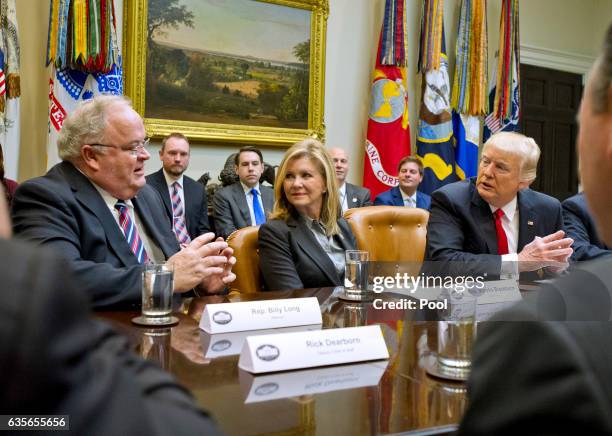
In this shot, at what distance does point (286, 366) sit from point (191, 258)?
92cm

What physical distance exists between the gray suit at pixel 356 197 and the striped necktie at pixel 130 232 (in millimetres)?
3848

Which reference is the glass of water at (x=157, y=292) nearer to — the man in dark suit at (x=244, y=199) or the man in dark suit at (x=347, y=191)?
the man in dark suit at (x=244, y=199)

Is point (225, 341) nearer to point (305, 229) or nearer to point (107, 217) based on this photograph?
point (107, 217)

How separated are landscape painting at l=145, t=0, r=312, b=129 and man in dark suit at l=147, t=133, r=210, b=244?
0.63 m

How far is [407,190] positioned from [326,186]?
358 centimetres

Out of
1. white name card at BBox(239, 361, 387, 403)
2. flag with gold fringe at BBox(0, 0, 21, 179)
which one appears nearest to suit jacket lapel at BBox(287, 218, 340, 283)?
white name card at BBox(239, 361, 387, 403)

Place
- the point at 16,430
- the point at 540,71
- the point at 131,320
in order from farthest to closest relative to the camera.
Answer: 1. the point at 540,71
2. the point at 131,320
3. the point at 16,430

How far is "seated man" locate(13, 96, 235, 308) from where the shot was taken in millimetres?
2053

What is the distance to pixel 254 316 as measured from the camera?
66.4 inches

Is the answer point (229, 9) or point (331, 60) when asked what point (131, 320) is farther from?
point (331, 60)

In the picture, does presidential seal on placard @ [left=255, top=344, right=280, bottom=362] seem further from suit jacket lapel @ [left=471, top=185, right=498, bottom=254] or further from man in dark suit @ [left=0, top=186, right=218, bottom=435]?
suit jacket lapel @ [left=471, top=185, right=498, bottom=254]

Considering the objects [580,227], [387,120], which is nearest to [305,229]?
[580,227]

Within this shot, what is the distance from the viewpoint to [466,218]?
10.0 ft

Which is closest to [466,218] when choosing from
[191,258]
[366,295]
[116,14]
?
[366,295]
